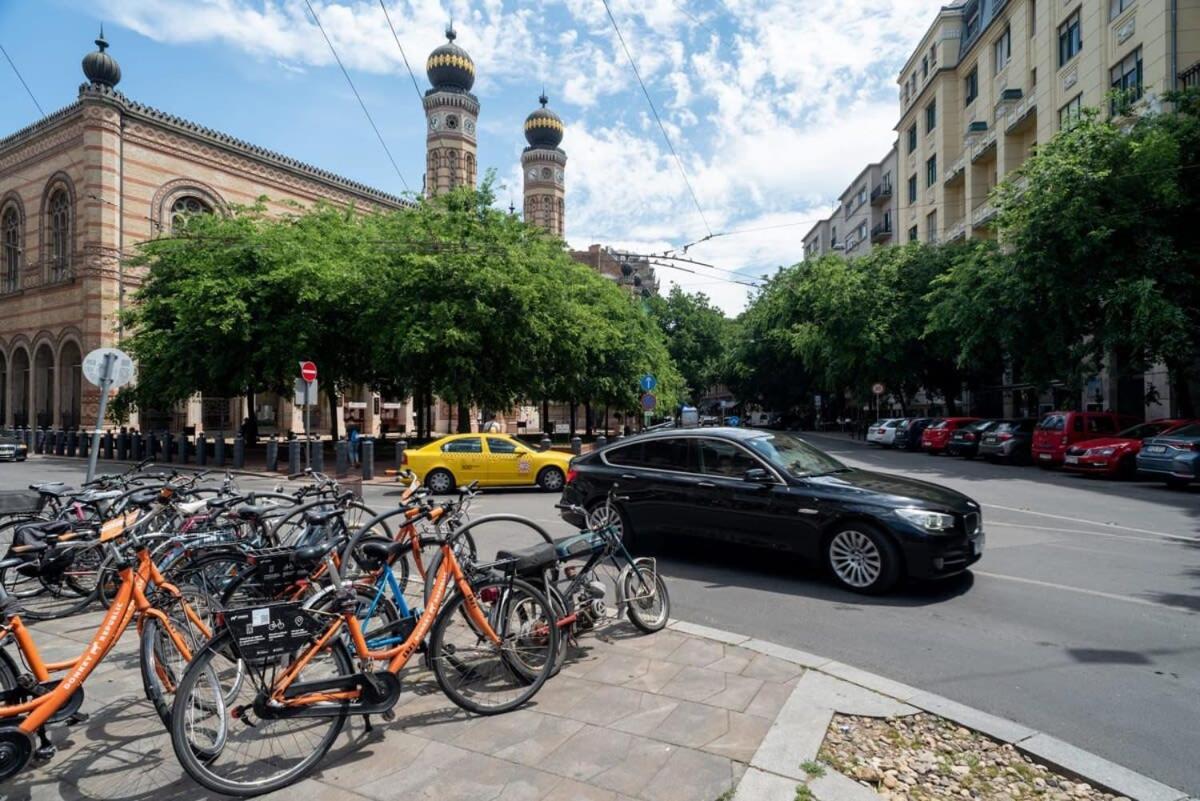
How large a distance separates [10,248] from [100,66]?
11012 millimetres

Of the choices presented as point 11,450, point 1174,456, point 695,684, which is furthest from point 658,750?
point 11,450

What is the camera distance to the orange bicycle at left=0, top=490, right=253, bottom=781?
3.27 metres

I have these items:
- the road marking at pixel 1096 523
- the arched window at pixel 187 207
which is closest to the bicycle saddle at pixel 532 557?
the road marking at pixel 1096 523

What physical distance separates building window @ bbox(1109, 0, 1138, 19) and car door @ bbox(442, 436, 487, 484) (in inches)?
1104

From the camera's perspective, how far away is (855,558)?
22.9 feet

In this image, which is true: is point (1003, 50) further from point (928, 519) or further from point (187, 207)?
point (187, 207)

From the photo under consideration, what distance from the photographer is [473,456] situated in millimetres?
16609

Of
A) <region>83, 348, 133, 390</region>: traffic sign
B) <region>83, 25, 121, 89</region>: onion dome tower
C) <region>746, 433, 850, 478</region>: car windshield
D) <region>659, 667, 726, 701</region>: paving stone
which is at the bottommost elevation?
<region>659, 667, 726, 701</region>: paving stone

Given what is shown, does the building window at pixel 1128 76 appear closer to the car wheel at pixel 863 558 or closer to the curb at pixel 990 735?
the car wheel at pixel 863 558

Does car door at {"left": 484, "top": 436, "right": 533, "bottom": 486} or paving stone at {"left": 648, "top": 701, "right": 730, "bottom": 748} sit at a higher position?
car door at {"left": 484, "top": 436, "right": 533, "bottom": 486}

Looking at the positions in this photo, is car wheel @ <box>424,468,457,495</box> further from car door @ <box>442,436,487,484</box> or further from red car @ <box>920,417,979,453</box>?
red car @ <box>920,417,979,453</box>

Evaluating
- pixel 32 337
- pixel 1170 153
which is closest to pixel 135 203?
pixel 32 337

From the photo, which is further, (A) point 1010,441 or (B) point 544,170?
(B) point 544,170

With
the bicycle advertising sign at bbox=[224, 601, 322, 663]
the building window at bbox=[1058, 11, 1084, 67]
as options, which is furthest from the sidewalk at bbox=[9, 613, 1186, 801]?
the building window at bbox=[1058, 11, 1084, 67]
